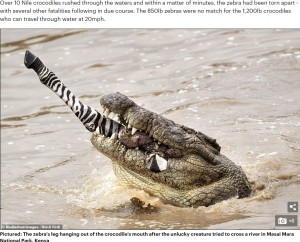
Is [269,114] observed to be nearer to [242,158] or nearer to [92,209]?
[242,158]

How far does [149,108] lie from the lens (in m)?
7.93

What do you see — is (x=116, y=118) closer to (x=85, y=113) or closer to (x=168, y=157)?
(x=85, y=113)

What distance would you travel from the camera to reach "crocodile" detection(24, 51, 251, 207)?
522cm

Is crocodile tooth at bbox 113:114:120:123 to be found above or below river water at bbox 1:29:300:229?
above

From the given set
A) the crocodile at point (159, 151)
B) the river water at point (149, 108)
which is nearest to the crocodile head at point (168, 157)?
the crocodile at point (159, 151)

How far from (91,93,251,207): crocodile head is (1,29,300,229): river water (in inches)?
5.1

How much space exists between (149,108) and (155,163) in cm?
275

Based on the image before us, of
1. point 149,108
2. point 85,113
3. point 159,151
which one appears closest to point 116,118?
point 85,113

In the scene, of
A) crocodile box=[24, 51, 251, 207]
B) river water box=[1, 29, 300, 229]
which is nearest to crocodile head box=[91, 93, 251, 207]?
crocodile box=[24, 51, 251, 207]

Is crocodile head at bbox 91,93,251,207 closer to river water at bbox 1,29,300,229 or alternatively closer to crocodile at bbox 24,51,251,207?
crocodile at bbox 24,51,251,207

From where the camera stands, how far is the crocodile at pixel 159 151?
5.22 m
